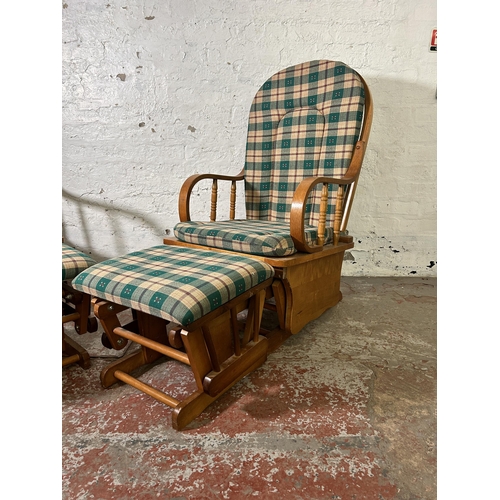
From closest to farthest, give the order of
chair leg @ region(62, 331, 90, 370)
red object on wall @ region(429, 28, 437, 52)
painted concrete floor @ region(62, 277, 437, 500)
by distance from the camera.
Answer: painted concrete floor @ region(62, 277, 437, 500)
chair leg @ region(62, 331, 90, 370)
red object on wall @ region(429, 28, 437, 52)

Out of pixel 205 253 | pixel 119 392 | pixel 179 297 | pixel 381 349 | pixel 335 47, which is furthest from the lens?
pixel 335 47

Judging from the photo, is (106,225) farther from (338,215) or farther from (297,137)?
(338,215)

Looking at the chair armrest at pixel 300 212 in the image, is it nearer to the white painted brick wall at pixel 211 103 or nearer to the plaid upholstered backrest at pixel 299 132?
the plaid upholstered backrest at pixel 299 132

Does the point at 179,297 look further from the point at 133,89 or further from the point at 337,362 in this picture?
the point at 133,89

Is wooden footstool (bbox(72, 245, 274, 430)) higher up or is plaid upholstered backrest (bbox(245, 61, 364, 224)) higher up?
plaid upholstered backrest (bbox(245, 61, 364, 224))

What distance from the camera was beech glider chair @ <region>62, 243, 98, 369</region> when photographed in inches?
57.7

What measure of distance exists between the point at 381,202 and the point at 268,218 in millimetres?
1089

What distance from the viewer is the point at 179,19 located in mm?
2592

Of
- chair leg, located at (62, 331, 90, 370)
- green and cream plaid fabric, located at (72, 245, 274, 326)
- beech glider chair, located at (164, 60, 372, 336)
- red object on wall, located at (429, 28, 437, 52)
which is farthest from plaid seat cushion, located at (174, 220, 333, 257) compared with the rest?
red object on wall, located at (429, 28, 437, 52)

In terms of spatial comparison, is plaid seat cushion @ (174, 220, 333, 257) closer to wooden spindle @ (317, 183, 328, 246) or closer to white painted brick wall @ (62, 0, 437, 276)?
wooden spindle @ (317, 183, 328, 246)

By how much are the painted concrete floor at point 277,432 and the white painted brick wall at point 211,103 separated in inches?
57.3

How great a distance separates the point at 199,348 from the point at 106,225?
83.0 inches

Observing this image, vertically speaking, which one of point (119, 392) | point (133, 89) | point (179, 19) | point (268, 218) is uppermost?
point (179, 19)

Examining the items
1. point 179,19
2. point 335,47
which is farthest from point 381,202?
point 179,19
